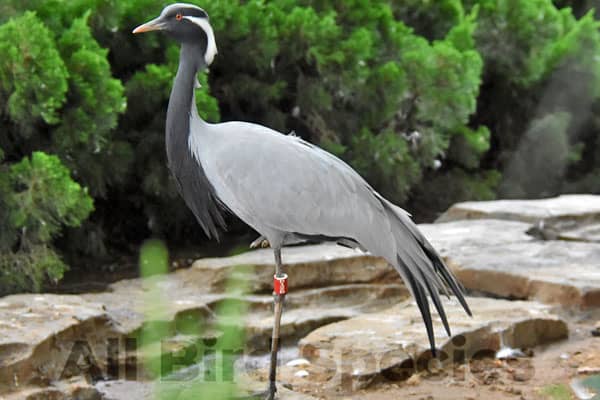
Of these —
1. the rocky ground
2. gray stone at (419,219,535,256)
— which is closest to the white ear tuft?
the rocky ground

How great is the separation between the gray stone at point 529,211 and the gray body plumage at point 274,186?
10.1 feet

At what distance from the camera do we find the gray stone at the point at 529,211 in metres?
6.55

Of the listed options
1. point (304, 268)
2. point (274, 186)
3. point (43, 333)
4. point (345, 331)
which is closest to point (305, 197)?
point (274, 186)

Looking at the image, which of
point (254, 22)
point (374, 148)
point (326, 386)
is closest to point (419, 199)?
point (374, 148)

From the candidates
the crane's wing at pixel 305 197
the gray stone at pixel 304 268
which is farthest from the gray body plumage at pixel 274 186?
the gray stone at pixel 304 268

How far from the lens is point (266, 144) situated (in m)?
3.42

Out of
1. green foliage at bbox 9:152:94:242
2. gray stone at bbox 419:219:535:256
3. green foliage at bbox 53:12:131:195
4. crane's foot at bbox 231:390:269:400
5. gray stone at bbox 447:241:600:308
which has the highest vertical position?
green foliage at bbox 53:12:131:195

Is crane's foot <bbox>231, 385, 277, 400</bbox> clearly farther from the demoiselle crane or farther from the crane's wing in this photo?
the crane's wing

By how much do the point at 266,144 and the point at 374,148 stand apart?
12.1 feet

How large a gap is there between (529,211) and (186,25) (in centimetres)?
387

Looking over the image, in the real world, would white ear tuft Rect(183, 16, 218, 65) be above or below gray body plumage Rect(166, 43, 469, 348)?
above

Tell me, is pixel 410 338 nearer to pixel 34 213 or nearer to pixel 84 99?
pixel 34 213

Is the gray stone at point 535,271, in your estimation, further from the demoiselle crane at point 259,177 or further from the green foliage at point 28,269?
the green foliage at point 28,269

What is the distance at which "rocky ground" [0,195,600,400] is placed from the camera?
3961 millimetres
